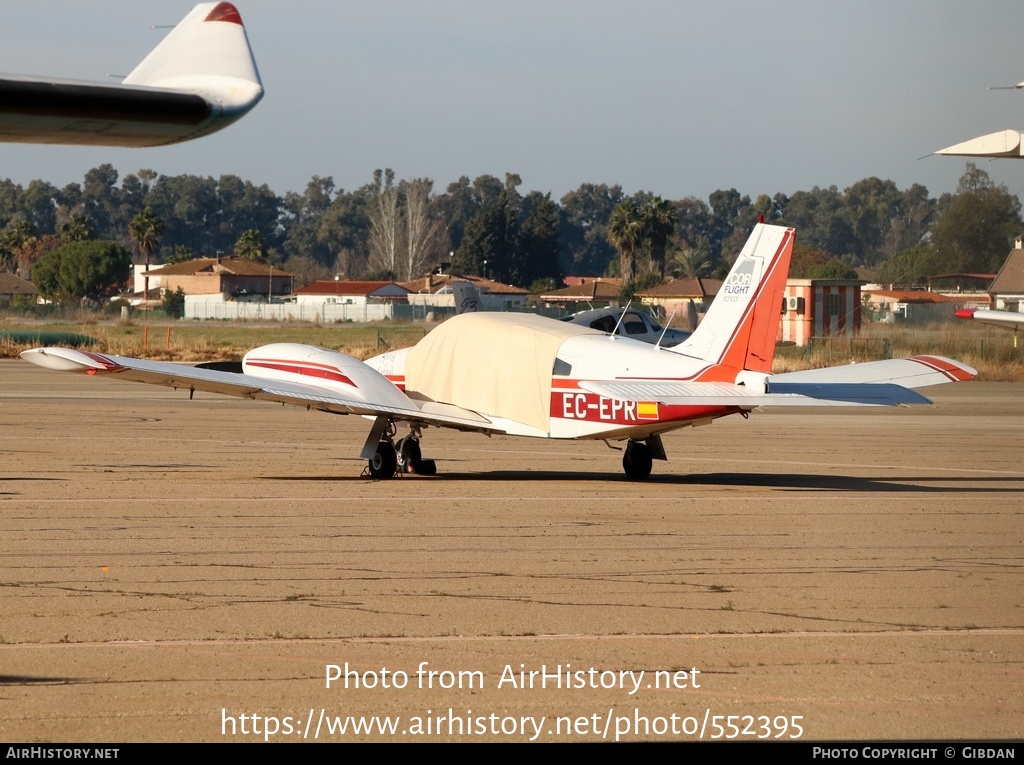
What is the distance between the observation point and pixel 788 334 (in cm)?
6506

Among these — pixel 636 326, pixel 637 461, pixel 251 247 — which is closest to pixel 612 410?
pixel 637 461

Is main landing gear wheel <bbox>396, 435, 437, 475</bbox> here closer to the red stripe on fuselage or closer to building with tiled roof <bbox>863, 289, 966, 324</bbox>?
the red stripe on fuselage

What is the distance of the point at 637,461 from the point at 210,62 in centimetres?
1448

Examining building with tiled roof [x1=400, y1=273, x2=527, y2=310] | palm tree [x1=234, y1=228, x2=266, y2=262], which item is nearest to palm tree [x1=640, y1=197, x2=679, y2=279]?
building with tiled roof [x1=400, y1=273, x2=527, y2=310]

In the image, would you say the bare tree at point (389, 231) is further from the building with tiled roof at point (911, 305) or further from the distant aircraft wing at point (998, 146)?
the distant aircraft wing at point (998, 146)

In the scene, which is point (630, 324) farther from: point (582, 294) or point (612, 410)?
point (582, 294)

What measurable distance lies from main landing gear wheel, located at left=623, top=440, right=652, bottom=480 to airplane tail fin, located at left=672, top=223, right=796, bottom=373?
2073mm

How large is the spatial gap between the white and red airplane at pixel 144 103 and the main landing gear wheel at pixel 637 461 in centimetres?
1437

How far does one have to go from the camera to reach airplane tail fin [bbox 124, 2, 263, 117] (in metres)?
4.43

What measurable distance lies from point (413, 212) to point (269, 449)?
128 meters

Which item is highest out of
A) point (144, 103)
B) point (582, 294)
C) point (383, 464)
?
point (144, 103)

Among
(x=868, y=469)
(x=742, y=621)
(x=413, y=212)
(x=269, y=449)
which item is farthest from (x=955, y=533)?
(x=413, y=212)

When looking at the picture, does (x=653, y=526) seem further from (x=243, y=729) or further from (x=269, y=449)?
(x=269, y=449)

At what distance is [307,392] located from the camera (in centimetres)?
1833
